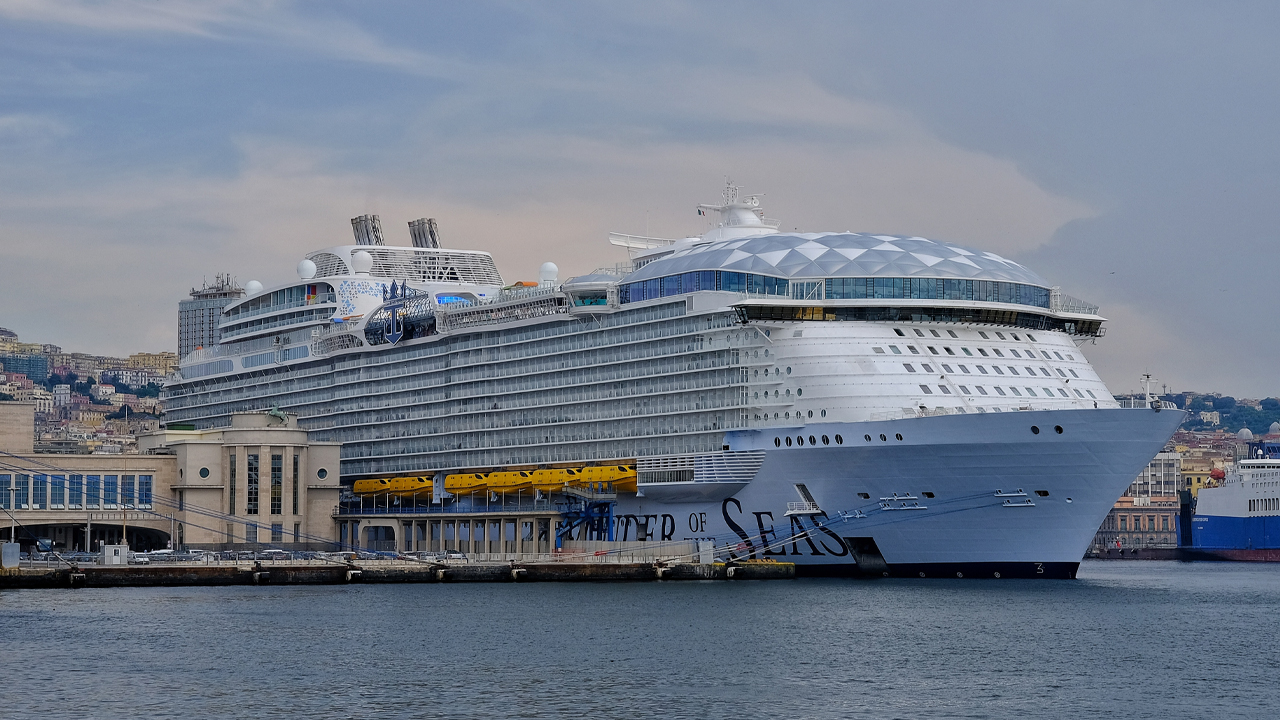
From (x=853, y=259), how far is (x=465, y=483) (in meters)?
28.6

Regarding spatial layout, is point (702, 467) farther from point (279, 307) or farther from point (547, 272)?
point (279, 307)

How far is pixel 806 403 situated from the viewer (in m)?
70.8

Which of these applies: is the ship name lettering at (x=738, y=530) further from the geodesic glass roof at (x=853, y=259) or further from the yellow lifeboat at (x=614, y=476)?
the geodesic glass roof at (x=853, y=259)

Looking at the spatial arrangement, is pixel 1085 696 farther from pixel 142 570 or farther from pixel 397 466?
pixel 397 466

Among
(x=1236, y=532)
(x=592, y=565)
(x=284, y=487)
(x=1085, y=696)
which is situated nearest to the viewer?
(x=1085, y=696)

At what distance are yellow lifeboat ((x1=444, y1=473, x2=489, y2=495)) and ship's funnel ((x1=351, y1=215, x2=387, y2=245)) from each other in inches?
1005

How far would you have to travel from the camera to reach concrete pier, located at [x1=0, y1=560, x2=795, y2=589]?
74625 mm

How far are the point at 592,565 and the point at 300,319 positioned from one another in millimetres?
41819

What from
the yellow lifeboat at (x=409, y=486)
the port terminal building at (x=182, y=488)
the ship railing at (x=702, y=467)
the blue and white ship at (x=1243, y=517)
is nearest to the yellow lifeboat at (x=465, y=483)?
the yellow lifeboat at (x=409, y=486)

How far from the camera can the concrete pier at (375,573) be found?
7462 centimetres

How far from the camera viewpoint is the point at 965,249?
7575cm

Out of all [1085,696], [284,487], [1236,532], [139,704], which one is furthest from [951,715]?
[1236,532]

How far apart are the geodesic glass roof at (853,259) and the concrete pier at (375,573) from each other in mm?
12918

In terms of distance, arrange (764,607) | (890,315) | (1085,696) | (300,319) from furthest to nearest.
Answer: (300,319) → (890,315) → (764,607) → (1085,696)
